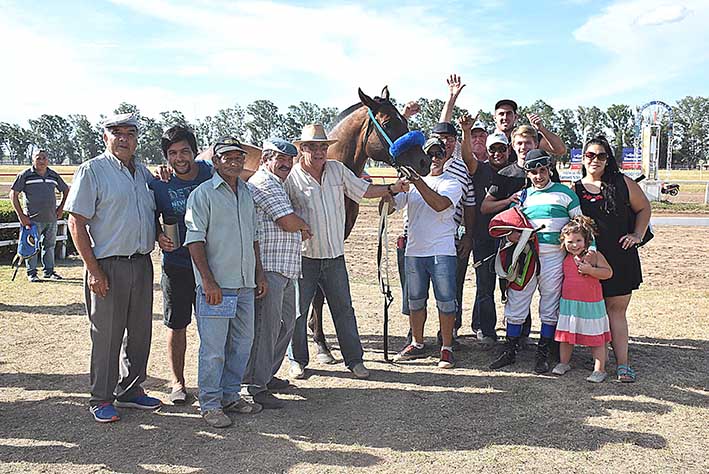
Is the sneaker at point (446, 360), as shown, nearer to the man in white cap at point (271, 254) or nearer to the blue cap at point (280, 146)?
the man in white cap at point (271, 254)

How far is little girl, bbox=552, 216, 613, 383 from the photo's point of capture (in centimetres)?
494

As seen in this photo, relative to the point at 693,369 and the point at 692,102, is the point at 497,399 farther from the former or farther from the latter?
the point at 692,102

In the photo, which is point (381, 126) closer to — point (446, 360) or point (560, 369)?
point (446, 360)

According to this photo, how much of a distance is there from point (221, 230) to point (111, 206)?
76 centimetres

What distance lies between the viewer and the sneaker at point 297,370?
5242 mm

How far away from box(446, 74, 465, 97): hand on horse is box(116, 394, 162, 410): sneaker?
145 inches

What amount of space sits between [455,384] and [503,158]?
2.26 metres

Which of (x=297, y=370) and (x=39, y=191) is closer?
(x=297, y=370)

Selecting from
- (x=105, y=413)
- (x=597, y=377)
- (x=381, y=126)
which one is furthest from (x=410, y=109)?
Answer: (x=105, y=413)

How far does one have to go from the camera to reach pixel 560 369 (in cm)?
521

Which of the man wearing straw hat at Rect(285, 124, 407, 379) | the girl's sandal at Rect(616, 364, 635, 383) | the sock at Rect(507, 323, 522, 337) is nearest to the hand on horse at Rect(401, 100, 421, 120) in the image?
the man wearing straw hat at Rect(285, 124, 407, 379)

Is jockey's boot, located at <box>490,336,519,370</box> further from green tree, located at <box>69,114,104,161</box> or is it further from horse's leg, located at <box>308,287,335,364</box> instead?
green tree, located at <box>69,114,104,161</box>

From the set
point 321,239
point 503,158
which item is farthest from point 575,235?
point 321,239

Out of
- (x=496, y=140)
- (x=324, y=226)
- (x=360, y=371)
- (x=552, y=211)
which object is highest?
(x=496, y=140)
